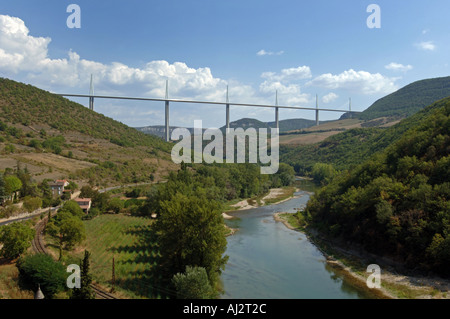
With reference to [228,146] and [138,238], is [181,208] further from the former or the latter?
[228,146]

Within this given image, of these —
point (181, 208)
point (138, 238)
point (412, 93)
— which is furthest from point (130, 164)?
point (412, 93)

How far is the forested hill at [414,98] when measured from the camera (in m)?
116

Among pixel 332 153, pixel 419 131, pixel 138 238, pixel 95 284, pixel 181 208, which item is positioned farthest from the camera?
pixel 332 153

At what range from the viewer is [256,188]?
53094 millimetres

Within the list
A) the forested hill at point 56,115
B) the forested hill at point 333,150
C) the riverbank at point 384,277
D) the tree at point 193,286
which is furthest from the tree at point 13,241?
the forested hill at point 333,150

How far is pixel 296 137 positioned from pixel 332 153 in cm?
3838

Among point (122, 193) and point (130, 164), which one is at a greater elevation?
point (130, 164)

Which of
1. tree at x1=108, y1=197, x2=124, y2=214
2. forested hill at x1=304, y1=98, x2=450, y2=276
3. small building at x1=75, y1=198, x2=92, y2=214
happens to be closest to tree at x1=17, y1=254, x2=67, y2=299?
small building at x1=75, y1=198, x2=92, y2=214

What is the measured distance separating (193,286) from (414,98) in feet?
437

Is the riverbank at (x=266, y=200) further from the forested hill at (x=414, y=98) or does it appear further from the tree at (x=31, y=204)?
the forested hill at (x=414, y=98)

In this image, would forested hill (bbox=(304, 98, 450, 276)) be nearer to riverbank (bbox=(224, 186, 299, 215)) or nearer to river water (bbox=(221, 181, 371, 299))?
river water (bbox=(221, 181, 371, 299))

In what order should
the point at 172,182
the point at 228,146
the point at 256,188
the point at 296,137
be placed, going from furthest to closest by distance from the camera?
the point at 296,137, the point at 228,146, the point at 256,188, the point at 172,182

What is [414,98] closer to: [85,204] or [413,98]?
[413,98]

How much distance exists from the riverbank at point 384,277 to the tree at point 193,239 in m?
8.16
